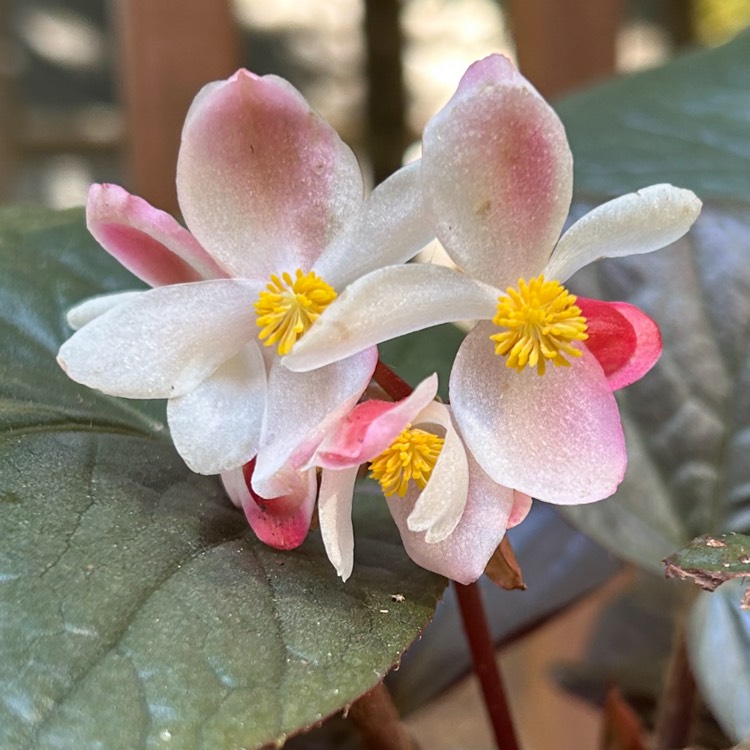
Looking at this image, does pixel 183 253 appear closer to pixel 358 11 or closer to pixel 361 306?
pixel 361 306

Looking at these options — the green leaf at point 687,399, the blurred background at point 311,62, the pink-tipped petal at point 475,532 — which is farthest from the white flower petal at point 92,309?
the blurred background at point 311,62

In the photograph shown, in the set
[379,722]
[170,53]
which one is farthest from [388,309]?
[170,53]

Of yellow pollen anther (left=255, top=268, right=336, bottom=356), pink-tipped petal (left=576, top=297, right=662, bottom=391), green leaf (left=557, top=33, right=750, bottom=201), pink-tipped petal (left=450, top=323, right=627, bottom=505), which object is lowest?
green leaf (left=557, top=33, right=750, bottom=201)

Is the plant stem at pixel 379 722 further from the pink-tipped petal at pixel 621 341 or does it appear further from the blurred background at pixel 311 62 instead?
the blurred background at pixel 311 62

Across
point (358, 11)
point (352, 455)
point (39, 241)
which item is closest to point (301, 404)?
point (352, 455)

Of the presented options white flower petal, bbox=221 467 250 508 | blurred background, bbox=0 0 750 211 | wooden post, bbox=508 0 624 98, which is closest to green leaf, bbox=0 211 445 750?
white flower petal, bbox=221 467 250 508

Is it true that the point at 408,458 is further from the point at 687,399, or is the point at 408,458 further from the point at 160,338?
the point at 687,399

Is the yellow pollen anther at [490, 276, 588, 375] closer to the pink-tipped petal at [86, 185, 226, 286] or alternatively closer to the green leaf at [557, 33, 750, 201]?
the pink-tipped petal at [86, 185, 226, 286]
